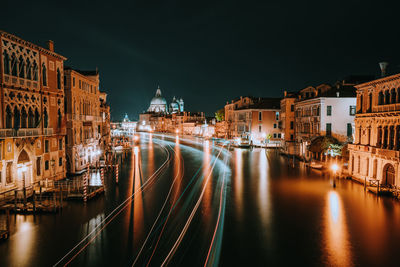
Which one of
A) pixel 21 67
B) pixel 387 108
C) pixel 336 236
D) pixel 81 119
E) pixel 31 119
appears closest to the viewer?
pixel 336 236

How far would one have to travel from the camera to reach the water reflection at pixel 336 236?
14.1 metres

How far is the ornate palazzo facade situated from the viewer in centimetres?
2603

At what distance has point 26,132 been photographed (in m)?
24.5

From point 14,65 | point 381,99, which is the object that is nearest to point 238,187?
point 381,99

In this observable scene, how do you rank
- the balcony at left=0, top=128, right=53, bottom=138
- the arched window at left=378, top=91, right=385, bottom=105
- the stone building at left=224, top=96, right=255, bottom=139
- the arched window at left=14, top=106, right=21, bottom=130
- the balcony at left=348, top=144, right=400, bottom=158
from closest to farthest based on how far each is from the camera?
the balcony at left=0, top=128, right=53, bottom=138
the arched window at left=14, top=106, right=21, bottom=130
the balcony at left=348, top=144, right=400, bottom=158
the arched window at left=378, top=91, right=385, bottom=105
the stone building at left=224, top=96, right=255, bottom=139

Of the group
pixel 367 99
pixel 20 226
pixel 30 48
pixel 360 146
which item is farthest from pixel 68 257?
pixel 367 99

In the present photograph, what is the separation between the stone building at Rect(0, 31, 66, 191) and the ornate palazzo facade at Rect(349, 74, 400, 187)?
3208 cm

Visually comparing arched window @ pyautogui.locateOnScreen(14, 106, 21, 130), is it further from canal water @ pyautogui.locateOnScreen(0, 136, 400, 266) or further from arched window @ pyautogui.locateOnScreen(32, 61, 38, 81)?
canal water @ pyautogui.locateOnScreen(0, 136, 400, 266)

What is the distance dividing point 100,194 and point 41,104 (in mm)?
10884

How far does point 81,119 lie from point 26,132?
12.9m

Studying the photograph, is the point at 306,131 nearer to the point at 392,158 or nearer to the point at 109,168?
the point at 392,158

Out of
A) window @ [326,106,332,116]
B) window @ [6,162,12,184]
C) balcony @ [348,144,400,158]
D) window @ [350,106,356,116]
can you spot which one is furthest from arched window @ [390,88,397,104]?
window @ [6,162,12,184]

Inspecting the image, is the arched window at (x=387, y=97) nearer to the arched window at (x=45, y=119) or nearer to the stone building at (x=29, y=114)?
the stone building at (x=29, y=114)

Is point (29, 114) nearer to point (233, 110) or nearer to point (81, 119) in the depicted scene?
point (81, 119)
